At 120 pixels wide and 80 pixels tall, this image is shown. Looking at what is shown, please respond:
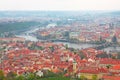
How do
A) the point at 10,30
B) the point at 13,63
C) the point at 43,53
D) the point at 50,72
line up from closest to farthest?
the point at 50,72 → the point at 13,63 → the point at 43,53 → the point at 10,30

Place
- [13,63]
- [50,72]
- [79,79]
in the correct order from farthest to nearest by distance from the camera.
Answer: [13,63]
[50,72]
[79,79]

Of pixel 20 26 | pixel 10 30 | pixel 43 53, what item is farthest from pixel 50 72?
pixel 20 26

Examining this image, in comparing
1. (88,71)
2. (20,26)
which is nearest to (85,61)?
(88,71)

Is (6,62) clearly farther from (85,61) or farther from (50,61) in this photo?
(85,61)

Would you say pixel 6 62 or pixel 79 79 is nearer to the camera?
pixel 79 79

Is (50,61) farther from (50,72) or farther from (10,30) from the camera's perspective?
(10,30)

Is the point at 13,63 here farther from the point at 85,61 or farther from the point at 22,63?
the point at 85,61

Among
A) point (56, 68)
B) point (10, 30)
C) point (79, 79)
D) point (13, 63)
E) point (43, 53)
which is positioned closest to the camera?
point (79, 79)

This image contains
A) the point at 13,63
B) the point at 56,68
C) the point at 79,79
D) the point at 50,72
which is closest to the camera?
the point at 79,79

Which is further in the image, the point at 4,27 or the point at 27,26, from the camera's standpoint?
the point at 27,26
